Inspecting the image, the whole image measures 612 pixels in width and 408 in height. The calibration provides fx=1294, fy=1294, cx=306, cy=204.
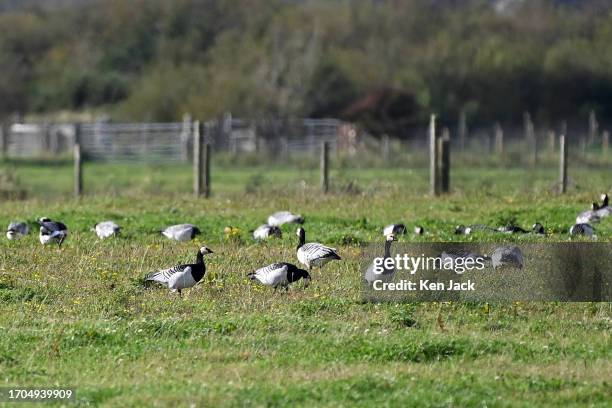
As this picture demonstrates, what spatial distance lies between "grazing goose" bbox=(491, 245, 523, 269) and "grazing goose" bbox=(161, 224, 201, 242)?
223 inches

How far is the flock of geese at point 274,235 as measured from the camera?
14.9 m

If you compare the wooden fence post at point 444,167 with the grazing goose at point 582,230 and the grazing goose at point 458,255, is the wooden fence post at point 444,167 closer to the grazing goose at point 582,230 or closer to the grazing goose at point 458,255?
the grazing goose at point 582,230

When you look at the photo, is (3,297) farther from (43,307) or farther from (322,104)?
(322,104)

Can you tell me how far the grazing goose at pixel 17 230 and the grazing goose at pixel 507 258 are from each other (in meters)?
7.77

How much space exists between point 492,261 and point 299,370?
15.5ft

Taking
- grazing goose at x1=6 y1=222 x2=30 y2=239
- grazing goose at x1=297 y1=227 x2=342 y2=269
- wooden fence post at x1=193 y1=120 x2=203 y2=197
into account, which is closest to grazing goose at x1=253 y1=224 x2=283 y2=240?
grazing goose at x1=297 y1=227 x2=342 y2=269

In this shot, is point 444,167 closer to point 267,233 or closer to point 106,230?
point 267,233

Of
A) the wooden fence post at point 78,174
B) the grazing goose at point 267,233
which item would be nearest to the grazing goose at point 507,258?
the grazing goose at point 267,233

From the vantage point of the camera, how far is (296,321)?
43.1 feet

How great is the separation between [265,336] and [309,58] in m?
56.2

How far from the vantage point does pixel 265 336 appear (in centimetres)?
1252

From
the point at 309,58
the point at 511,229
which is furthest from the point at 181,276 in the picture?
the point at 309,58

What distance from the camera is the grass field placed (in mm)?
10648

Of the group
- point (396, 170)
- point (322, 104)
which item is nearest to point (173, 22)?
point (322, 104)
